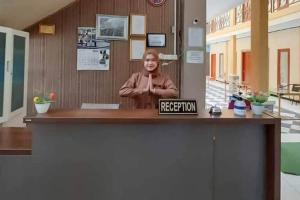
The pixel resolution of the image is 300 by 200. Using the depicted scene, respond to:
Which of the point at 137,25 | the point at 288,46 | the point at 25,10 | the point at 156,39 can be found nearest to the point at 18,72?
the point at 25,10

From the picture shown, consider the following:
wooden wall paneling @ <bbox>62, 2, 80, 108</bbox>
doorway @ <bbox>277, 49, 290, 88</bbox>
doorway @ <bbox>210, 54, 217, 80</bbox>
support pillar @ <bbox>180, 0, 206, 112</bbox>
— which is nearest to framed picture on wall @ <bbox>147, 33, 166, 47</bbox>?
support pillar @ <bbox>180, 0, 206, 112</bbox>

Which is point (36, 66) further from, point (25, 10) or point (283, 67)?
point (283, 67)

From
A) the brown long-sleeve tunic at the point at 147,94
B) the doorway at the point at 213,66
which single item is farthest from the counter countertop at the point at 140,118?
the doorway at the point at 213,66

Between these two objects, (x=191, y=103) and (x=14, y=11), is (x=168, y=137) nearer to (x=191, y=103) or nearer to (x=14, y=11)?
(x=191, y=103)

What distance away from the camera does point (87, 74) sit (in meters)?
4.43

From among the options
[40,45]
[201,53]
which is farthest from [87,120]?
[40,45]

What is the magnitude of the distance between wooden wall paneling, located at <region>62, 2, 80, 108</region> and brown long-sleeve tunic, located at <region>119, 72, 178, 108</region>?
1.72 metres

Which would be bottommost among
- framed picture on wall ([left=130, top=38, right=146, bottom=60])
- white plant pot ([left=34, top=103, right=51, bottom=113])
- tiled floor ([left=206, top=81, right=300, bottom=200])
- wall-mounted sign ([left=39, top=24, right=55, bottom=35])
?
tiled floor ([left=206, top=81, right=300, bottom=200])

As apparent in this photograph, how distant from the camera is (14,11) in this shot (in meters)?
3.45

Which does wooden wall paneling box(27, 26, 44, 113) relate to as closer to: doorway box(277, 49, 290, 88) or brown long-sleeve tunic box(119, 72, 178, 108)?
brown long-sleeve tunic box(119, 72, 178, 108)

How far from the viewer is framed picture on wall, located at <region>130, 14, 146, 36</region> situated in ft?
14.4

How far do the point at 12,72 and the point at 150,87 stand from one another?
4.68ft

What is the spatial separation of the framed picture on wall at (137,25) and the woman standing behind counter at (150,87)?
64.8 inches

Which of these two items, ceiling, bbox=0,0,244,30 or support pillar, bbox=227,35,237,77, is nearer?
ceiling, bbox=0,0,244,30
